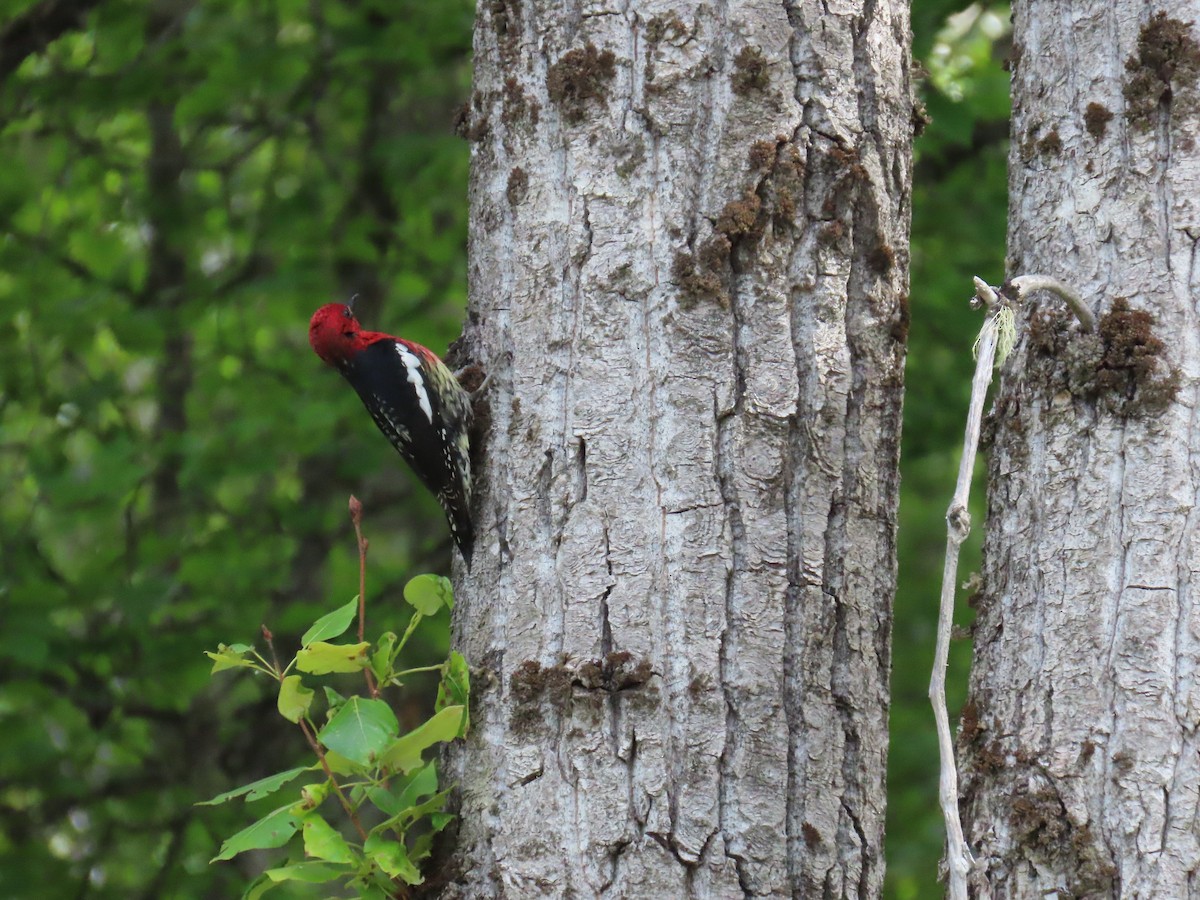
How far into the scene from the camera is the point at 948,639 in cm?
160

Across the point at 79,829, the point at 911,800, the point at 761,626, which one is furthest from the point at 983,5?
the point at 79,829

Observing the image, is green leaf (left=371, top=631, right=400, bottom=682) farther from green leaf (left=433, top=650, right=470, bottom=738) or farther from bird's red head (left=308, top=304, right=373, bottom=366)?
bird's red head (left=308, top=304, right=373, bottom=366)

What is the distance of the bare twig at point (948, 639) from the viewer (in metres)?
1.54

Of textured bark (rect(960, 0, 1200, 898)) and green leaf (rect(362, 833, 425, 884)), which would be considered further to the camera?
green leaf (rect(362, 833, 425, 884))

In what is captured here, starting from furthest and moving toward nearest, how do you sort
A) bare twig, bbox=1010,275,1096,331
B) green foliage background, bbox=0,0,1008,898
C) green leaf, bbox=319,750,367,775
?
green foliage background, bbox=0,0,1008,898
green leaf, bbox=319,750,367,775
bare twig, bbox=1010,275,1096,331

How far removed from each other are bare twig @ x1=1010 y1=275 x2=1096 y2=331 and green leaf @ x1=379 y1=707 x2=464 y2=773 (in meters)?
1.03

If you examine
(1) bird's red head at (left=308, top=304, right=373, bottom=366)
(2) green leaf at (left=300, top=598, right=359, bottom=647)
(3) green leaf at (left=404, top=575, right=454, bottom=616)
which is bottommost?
(2) green leaf at (left=300, top=598, right=359, bottom=647)

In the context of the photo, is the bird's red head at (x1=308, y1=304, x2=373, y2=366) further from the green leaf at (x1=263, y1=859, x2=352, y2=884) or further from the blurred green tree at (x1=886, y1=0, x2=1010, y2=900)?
the blurred green tree at (x1=886, y1=0, x2=1010, y2=900)

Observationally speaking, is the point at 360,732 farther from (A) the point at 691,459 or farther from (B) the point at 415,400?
(B) the point at 415,400

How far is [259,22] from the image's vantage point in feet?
18.6

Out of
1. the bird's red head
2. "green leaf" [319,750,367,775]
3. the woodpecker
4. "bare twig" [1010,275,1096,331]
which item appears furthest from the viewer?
the bird's red head

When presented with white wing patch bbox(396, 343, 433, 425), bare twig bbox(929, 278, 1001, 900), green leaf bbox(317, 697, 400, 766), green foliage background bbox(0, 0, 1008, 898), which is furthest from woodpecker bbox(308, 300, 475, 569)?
green foliage background bbox(0, 0, 1008, 898)

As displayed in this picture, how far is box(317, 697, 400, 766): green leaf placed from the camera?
1.95 metres

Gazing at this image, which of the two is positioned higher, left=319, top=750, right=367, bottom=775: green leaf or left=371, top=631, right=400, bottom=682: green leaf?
left=371, top=631, right=400, bottom=682: green leaf
